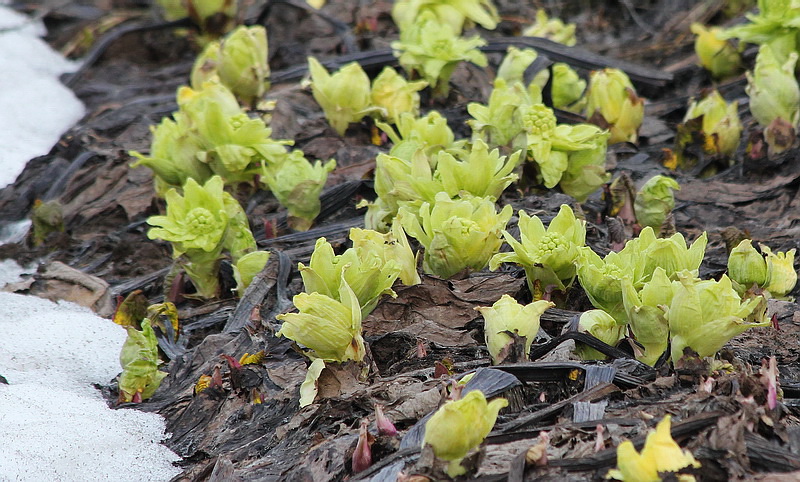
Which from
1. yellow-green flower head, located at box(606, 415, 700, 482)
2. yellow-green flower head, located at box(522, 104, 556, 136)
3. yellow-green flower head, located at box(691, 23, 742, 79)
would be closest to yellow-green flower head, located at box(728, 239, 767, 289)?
yellow-green flower head, located at box(522, 104, 556, 136)

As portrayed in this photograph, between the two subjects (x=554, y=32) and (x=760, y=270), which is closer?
(x=760, y=270)

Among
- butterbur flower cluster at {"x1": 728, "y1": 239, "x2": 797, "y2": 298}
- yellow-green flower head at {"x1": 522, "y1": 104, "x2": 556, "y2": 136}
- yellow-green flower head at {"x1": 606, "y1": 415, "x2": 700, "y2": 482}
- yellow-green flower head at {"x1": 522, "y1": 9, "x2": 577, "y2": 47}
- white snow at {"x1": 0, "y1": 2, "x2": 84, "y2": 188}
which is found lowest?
white snow at {"x1": 0, "y1": 2, "x2": 84, "y2": 188}

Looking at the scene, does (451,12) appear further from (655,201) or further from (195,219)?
(195,219)

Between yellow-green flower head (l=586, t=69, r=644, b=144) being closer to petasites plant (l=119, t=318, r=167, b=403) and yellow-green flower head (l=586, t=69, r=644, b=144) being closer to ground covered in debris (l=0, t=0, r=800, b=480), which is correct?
ground covered in debris (l=0, t=0, r=800, b=480)

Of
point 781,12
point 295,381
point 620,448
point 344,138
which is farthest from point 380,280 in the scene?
point 781,12

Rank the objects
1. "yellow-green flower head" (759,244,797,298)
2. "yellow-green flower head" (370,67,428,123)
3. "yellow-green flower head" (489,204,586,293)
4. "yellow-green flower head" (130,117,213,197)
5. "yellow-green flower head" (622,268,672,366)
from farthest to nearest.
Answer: "yellow-green flower head" (370,67,428,123), "yellow-green flower head" (130,117,213,197), "yellow-green flower head" (759,244,797,298), "yellow-green flower head" (489,204,586,293), "yellow-green flower head" (622,268,672,366)

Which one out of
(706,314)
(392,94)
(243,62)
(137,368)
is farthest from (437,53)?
(706,314)

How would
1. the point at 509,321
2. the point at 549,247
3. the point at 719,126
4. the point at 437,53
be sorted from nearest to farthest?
the point at 509,321, the point at 549,247, the point at 719,126, the point at 437,53
